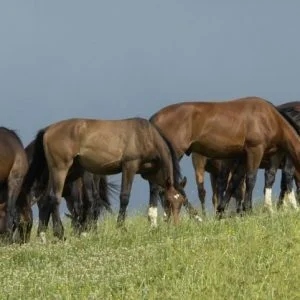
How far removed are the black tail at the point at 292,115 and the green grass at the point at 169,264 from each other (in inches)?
152

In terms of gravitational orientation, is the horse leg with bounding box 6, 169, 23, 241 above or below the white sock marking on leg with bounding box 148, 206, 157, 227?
above

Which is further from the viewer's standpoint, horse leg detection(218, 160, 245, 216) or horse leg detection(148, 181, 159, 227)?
horse leg detection(218, 160, 245, 216)

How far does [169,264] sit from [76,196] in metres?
6.60

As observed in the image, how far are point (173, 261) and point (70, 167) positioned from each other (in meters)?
5.51

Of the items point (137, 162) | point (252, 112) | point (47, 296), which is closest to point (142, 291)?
point (47, 296)

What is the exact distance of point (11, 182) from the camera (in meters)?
18.7

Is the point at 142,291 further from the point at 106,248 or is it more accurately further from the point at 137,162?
the point at 137,162

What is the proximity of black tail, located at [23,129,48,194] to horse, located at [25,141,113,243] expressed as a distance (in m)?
0.08

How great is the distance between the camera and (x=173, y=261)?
1378 centimetres

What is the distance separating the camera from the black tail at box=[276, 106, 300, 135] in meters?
20.1

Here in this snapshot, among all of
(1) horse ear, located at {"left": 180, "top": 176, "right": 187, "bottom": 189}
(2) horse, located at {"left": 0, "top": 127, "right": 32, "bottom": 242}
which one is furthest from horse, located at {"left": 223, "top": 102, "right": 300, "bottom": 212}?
(2) horse, located at {"left": 0, "top": 127, "right": 32, "bottom": 242}

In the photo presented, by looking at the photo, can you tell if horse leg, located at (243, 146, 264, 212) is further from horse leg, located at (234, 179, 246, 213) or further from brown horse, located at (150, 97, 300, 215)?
horse leg, located at (234, 179, 246, 213)

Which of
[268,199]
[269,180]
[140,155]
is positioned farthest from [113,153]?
[269,180]

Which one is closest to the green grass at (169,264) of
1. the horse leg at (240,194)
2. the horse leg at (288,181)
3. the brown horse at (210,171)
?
the horse leg at (288,181)
